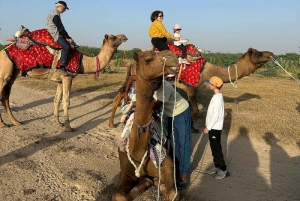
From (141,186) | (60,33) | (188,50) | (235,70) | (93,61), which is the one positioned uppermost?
(60,33)

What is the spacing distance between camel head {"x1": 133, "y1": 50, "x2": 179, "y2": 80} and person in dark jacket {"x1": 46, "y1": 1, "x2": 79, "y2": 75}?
4.71 m

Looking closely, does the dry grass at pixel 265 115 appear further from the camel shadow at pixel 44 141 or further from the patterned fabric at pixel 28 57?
the patterned fabric at pixel 28 57

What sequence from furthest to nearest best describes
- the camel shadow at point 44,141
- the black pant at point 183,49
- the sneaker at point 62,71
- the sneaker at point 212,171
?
the black pant at point 183,49 → the sneaker at point 62,71 → the camel shadow at point 44,141 → the sneaker at point 212,171

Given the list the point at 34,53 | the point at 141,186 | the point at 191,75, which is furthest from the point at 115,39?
the point at 141,186

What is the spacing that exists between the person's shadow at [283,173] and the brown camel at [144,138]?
6.19 feet

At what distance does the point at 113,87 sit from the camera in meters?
16.1

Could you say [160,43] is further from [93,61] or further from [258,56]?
[258,56]

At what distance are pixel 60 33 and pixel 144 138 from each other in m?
4.75

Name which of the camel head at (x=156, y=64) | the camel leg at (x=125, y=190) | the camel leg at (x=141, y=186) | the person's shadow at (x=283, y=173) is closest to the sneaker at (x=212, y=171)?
the person's shadow at (x=283, y=173)

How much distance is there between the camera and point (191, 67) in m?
8.50

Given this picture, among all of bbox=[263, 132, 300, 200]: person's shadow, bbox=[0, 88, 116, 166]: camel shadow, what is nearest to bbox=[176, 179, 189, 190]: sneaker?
bbox=[263, 132, 300, 200]: person's shadow

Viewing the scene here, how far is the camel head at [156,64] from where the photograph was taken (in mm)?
3326

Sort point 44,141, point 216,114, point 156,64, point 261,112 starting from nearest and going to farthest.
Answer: point 156,64, point 216,114, point 44,141, point 261,112

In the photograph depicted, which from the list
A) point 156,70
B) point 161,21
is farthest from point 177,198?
point 161,21
